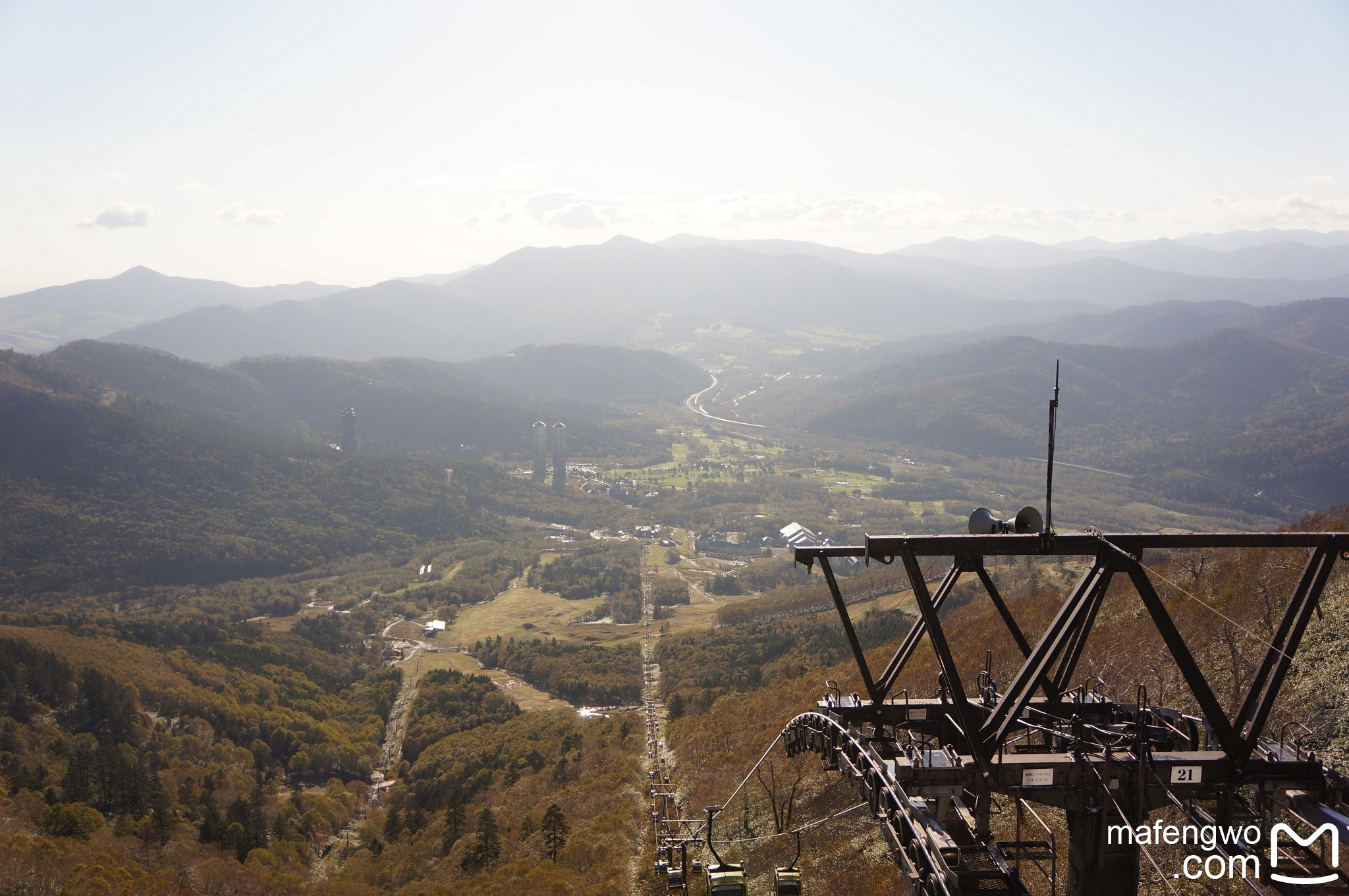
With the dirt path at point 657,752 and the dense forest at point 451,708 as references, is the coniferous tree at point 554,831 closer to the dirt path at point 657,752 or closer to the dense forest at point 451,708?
the dirt path at point 657,752

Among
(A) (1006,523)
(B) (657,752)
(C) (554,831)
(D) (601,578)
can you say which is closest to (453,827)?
(B) (657,752)

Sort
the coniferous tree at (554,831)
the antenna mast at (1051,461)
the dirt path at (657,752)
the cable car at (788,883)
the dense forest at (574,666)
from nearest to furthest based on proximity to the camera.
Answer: the antenna mast at (1051,461)
the cable car at (788,883)
the dirt path at (657,752)
the coniferous tree at (554,831)
the dense forest at (574,666)

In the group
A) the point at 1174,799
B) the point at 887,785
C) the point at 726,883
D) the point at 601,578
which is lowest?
the point at 601,578

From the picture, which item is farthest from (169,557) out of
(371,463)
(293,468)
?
(371,463)

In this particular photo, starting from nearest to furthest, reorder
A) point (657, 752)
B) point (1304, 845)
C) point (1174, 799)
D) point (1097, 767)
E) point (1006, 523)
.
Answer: point (1304, 845), point (1174, 799), point (1097, 767), point (1006, 523), point (657, 752)

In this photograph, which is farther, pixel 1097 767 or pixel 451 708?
pixel 451 708

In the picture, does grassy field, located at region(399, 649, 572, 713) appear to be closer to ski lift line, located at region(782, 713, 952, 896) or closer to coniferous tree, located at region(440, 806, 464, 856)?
coniferous tree, located at region(440, 806, 464, 856)

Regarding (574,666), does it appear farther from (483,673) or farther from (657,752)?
(657,752)

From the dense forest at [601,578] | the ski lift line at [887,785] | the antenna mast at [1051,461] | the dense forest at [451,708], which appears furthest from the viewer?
the dense forest at [601,578]

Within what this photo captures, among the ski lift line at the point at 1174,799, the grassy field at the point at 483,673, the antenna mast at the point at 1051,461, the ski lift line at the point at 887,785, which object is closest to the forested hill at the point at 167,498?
the grassy field at the point at 483,673
